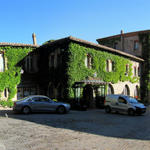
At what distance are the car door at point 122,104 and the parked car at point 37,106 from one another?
457 cm

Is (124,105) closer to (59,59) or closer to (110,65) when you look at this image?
(59,59)

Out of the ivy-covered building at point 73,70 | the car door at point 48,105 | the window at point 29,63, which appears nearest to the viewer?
the car door at point 48,105

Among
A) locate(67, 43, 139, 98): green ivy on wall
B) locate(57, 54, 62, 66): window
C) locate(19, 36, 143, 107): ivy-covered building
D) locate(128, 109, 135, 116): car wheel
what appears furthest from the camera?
locate(57, 54, 62, 66): window

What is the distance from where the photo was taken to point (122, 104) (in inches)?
680

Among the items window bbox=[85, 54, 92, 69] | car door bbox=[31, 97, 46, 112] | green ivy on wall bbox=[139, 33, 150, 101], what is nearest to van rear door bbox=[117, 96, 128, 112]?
window bbox=[85, 54, 92, 69]

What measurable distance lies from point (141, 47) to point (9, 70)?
878 inches

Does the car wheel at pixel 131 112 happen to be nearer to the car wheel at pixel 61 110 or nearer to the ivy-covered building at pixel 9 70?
the car wheel at pixel 61 110

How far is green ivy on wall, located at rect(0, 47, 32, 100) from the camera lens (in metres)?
20.6

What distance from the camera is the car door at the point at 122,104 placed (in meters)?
17.1

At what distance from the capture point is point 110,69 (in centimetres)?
2564

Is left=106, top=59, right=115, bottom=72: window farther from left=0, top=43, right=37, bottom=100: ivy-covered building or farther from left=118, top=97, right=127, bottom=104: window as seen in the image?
left=0, top=43, right=37, bottom=100: ivy-covered building

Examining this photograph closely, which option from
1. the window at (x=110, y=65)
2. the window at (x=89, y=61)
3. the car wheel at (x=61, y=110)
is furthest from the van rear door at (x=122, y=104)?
the window at (x=110, y=65)

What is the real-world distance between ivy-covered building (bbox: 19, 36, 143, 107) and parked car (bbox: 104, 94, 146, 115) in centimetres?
317

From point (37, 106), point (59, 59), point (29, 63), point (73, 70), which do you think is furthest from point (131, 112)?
point (29, 63)
